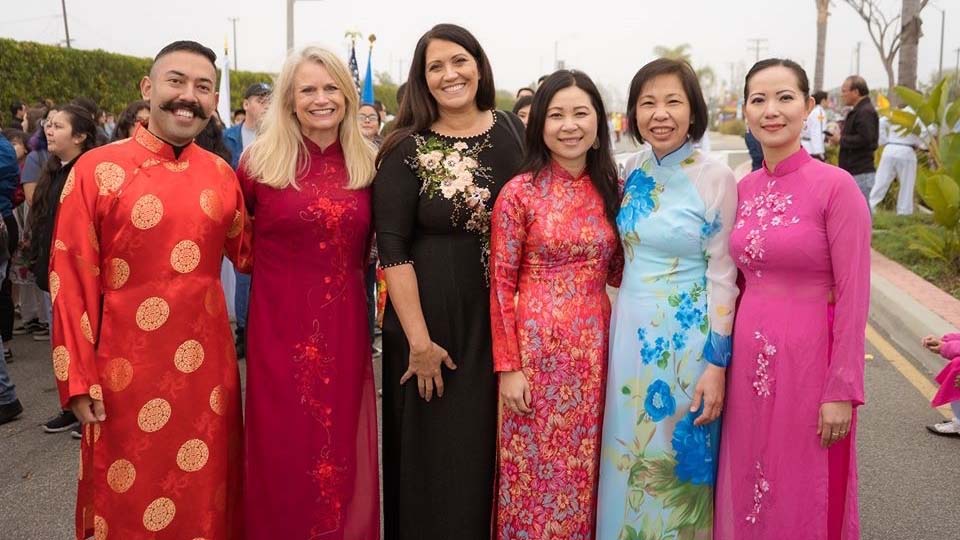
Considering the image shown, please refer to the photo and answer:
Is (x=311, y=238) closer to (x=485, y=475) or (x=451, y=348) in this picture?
(x=451, y=348)

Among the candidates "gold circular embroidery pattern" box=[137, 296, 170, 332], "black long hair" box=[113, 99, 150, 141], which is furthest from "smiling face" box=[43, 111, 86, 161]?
"gold circular embroidery pattern" box=[137, 296, 170, 332]

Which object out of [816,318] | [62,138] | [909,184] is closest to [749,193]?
[816,318]

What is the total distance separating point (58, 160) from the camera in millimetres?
5004

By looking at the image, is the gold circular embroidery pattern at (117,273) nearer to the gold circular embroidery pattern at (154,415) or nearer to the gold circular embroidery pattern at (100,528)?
the gold circular embroidery pattern at (154,415)

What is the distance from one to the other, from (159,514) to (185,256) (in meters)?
0.85

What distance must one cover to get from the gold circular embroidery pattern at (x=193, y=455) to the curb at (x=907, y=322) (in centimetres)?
482

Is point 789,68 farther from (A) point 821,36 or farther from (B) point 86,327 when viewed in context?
(A) point 821,36

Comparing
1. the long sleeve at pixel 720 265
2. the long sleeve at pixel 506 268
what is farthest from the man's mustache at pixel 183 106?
the long sleeve at pixel 720 265

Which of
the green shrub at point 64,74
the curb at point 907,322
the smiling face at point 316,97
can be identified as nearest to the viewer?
the smiling face at point 316,97

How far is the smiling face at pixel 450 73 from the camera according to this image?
107 inches

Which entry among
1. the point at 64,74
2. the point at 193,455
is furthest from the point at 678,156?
the point at 64,74

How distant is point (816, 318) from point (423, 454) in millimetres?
1375

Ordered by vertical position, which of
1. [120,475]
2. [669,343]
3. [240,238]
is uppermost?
[240,238]

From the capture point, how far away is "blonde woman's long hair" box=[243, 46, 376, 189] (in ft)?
9.28
